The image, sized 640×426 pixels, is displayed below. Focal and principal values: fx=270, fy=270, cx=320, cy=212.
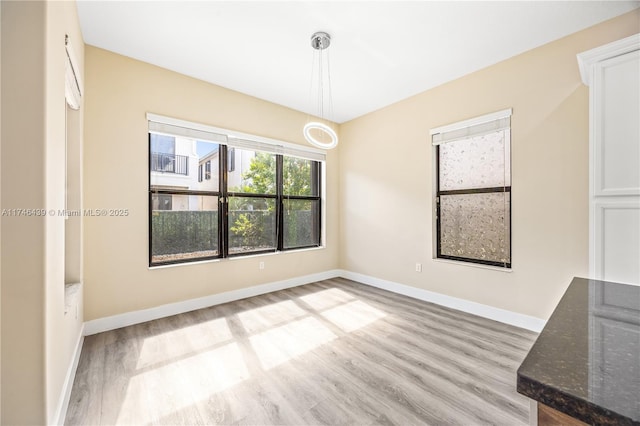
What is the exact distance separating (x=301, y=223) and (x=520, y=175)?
119 inches

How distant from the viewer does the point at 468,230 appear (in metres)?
3.38

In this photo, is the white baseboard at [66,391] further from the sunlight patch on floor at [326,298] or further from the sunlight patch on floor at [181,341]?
the sunlight patch on floor at [326,298]

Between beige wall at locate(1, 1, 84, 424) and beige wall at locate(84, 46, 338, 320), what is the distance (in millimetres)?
1603

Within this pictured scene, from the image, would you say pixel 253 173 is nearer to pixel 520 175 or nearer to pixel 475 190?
pixel 475 190

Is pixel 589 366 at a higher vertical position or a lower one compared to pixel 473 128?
lower

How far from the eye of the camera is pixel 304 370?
83.4 inches

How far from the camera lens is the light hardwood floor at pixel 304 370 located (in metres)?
1.68

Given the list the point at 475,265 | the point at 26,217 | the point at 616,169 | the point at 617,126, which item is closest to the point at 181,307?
the point at 26,217

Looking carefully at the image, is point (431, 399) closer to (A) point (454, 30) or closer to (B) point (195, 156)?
(A) point (454, 30)

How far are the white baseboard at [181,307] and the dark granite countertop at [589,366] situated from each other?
3.44 m

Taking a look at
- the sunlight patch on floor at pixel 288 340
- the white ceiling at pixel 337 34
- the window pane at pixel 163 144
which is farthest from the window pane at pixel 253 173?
the sunlight patch on floor at pixel 288 340

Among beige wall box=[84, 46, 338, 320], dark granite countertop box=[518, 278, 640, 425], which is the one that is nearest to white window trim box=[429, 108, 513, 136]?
dark granite countertop box=[518, 278, 640, 425]

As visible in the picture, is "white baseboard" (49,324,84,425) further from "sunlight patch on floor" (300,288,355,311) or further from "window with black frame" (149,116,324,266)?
"sunlight patch on floor" (300,288,355,311)

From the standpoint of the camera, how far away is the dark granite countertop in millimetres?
455
